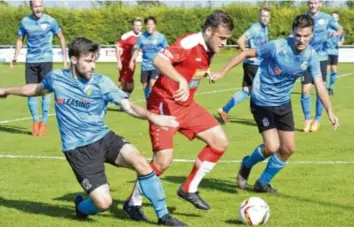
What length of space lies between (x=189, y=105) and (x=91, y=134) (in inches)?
49.7

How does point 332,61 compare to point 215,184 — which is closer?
point 215,184

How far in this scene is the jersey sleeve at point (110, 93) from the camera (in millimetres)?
7730

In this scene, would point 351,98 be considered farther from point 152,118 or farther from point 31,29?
point 152,118

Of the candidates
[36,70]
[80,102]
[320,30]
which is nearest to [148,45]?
[36,70]

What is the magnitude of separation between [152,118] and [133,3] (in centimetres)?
5118

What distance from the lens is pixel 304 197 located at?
927cm

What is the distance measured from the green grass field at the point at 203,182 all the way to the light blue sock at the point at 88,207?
0.40 feet

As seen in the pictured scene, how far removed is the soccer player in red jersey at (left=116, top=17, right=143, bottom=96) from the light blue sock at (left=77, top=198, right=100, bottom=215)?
40.5 ft

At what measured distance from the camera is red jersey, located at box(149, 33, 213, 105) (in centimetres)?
830

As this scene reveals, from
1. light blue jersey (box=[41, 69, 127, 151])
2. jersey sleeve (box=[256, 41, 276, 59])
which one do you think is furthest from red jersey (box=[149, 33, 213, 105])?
jersey sleeve (box=[256, 41, 276, 59])

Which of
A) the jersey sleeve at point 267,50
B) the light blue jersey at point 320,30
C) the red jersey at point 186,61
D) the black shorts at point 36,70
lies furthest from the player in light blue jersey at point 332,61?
the red jersey at point 186,61

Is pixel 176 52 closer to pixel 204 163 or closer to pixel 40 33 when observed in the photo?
pixel 204 163

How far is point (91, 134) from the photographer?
794 centimetres

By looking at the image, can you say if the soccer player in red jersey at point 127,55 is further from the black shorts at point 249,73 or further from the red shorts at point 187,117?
the red shorts at point 187,117
